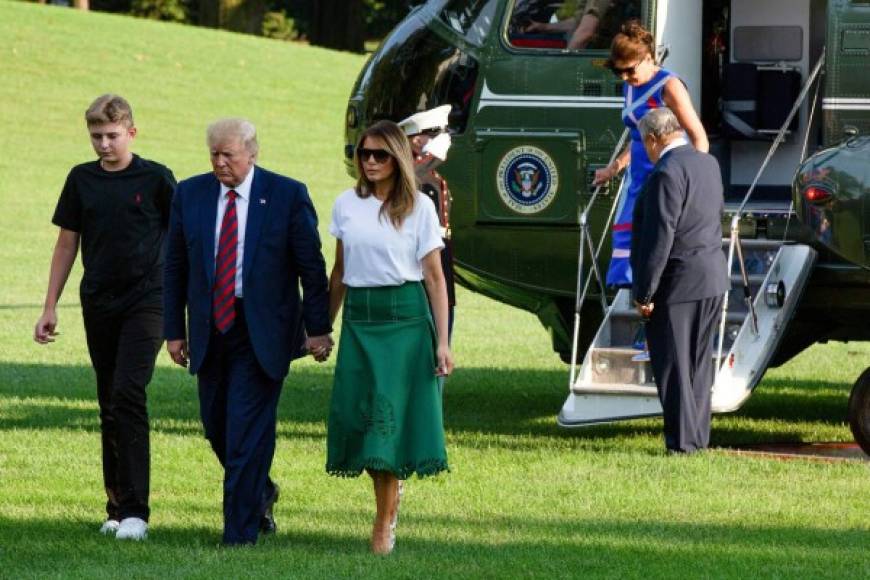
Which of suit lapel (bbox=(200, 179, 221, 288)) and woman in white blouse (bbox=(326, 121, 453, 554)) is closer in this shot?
woman in white blouse (bbox=(326, 121, 453, 554))

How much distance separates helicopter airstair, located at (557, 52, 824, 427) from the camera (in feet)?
31.2

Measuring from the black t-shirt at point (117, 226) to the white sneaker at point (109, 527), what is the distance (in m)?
0.87

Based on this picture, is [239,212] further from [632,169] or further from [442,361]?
[632,169]

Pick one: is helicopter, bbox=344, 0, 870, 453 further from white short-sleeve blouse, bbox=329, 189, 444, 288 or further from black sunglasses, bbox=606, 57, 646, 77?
white short-sleeve blouse, bbox=329, 189, 444, 288

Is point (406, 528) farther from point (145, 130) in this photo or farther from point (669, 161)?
point (145, 130)

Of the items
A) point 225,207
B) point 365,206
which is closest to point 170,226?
point 225,207

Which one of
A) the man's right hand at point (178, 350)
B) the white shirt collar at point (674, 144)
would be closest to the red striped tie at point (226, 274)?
the man's right hand at point (178, 350)

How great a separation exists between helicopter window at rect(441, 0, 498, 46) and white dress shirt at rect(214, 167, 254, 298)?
3909 mm

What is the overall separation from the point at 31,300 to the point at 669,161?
9.90 m

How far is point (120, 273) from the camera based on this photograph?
7.50m

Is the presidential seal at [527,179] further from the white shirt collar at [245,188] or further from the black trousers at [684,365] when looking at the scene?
the white shirt collar at [245,188]

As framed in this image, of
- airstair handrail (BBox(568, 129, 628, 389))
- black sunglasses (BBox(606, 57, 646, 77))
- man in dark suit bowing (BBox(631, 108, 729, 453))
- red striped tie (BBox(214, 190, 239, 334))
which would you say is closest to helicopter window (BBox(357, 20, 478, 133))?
airstair handrail (BBox(568, 129, 628, 389))

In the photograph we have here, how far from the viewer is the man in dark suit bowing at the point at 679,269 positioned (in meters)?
9.04

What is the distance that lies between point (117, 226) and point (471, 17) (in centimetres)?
393
